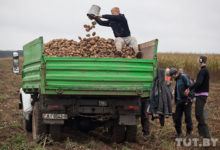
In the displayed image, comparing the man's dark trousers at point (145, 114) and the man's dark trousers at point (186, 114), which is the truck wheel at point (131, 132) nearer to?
the man's dark trousers at point (145, 114)

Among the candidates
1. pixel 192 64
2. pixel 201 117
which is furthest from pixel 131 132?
pixel 192 64

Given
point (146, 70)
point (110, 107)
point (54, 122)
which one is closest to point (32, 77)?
point (54, 122)

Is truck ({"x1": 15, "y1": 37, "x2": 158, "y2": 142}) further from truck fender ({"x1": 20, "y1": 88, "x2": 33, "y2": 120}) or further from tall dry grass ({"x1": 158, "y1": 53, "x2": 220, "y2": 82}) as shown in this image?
tall dry grass ({"x1": 158, "y1": 53, "x2": 220, "y2": 82})

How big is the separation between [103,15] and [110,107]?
2.69 meters

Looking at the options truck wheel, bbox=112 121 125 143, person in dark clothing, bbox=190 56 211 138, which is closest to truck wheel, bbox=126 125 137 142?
truck wheel, bbox=112 121 125 143

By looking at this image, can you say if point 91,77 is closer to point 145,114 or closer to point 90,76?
point 90,76

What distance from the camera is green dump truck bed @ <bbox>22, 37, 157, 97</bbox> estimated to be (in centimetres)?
721

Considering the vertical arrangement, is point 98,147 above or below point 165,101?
below

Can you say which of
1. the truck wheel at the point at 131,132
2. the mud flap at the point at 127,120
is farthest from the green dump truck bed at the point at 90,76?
the truck wheel at the point at 131,132

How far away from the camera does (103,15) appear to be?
9.21m

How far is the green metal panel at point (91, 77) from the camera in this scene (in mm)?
7223

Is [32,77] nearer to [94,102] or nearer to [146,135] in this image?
[94,102]

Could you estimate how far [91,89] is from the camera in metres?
7.27

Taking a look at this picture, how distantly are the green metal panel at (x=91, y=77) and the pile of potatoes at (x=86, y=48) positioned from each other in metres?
0.99
